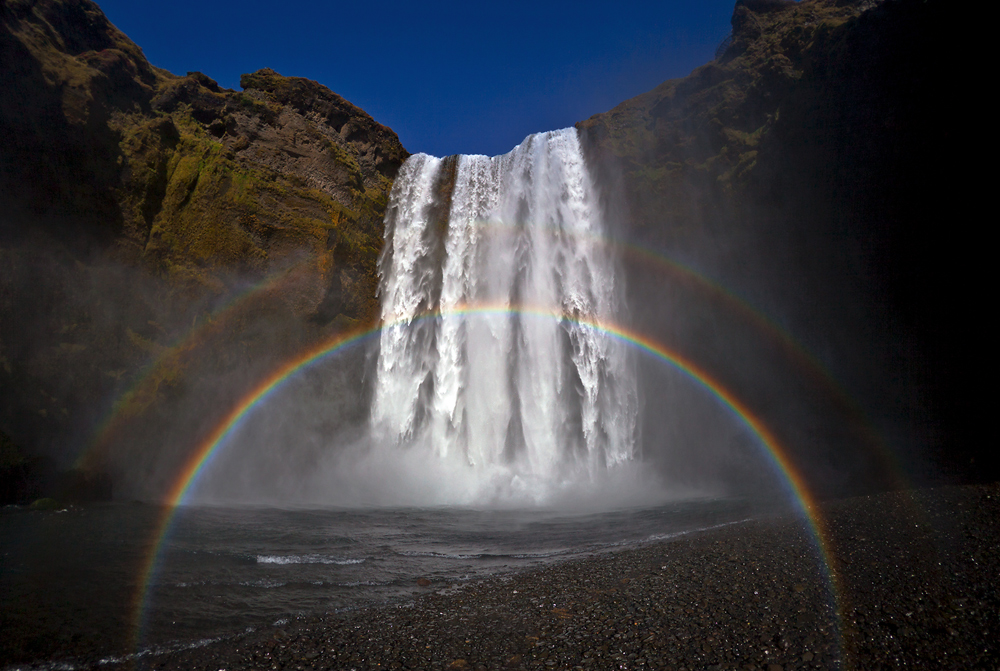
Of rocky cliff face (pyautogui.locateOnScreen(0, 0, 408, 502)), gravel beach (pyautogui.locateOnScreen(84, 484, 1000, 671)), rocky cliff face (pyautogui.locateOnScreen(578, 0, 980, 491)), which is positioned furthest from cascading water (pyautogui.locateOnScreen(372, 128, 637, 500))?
gravel beach (pyautogui.locateOnScreen(84, 484, 1000, 671))

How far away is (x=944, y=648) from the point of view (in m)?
4.17

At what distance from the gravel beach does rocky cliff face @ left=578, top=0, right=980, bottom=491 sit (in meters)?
5.80

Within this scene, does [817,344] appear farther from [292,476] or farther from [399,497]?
[292,476]

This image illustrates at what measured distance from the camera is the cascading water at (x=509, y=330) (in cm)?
2152

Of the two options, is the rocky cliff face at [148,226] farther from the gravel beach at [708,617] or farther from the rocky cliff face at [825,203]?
the gravel beach at [708,617]

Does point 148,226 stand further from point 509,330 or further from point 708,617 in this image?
point 708,617

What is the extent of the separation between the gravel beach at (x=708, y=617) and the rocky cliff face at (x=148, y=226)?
16.2 meters

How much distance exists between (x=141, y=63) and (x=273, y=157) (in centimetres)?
672

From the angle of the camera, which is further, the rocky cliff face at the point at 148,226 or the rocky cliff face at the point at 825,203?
the rocky cliff face at the point at 148,226

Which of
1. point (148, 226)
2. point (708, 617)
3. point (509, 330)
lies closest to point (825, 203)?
point (509, 330)

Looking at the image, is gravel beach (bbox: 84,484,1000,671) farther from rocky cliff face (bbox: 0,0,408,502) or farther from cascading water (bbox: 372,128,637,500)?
rocky cliff face (bbox: 0,0,408,502)

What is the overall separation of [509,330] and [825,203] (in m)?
12.9

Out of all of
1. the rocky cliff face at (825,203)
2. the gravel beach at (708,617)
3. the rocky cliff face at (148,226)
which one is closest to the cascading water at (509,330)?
the rocky cliff face at (825,203)

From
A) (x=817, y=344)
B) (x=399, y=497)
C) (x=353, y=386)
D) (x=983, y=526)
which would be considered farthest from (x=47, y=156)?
(x=817, y=344)
